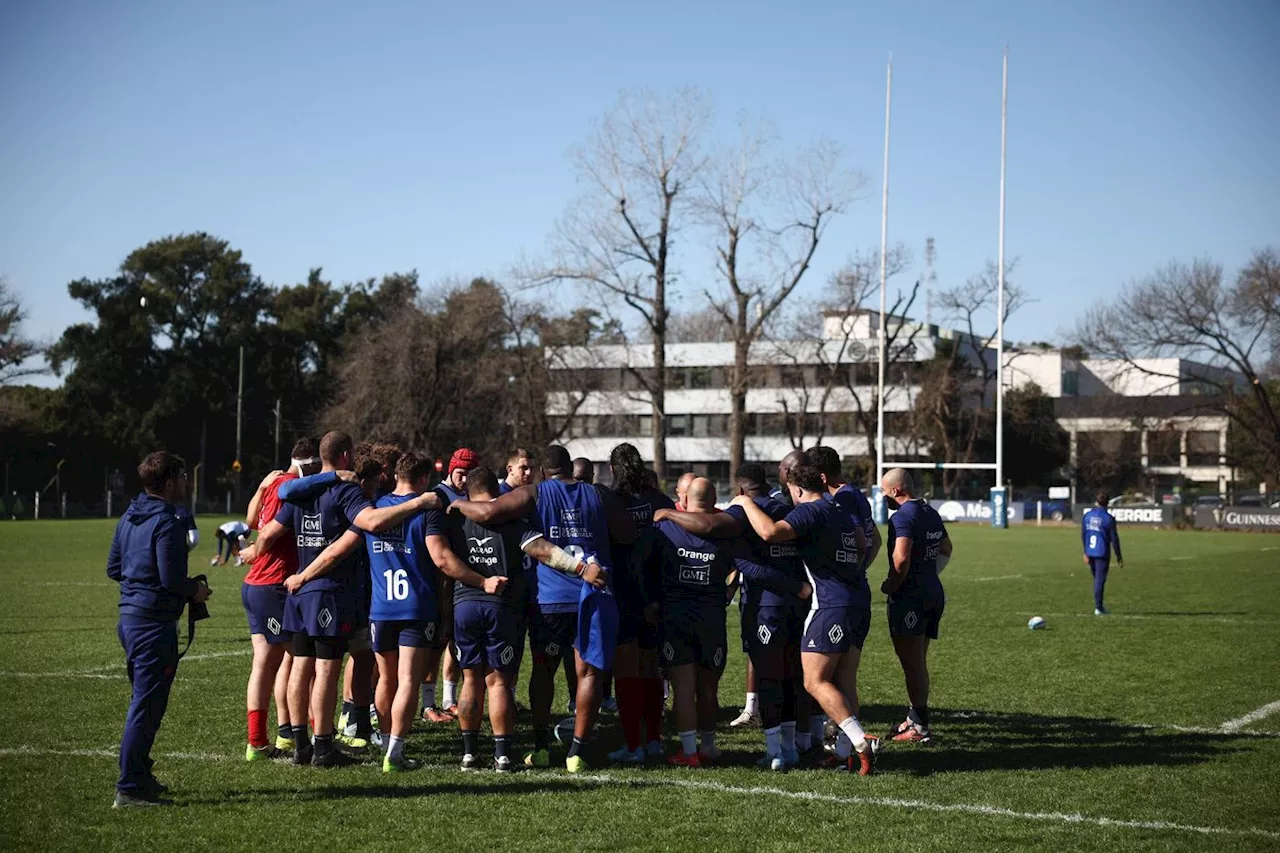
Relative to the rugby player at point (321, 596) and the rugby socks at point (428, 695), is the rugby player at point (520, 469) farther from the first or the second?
the rugby socks at point (428, 695)

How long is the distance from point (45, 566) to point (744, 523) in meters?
23.5

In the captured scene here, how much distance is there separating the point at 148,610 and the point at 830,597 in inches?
178

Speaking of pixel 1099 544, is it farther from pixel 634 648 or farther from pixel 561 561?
pixel 561 561

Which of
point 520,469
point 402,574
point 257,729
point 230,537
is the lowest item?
point 257,729

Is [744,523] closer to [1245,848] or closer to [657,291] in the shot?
[1245,848]

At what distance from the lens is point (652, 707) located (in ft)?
31.9

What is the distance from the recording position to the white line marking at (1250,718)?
10898mm

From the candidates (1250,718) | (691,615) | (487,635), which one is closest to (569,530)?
(487,635)

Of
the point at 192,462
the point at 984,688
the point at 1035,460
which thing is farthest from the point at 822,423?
the point at 984,688

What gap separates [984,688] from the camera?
518 inches

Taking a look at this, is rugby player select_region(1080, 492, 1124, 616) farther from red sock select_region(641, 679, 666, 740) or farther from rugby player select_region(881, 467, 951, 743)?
red sock select_region(641, 679, 666, 740)

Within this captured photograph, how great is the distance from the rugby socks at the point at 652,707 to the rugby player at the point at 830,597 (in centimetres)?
124

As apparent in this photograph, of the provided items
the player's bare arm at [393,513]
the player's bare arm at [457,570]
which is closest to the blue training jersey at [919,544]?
the player's bare arm at [457,570]

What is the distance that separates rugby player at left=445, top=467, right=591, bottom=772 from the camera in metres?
8.69
